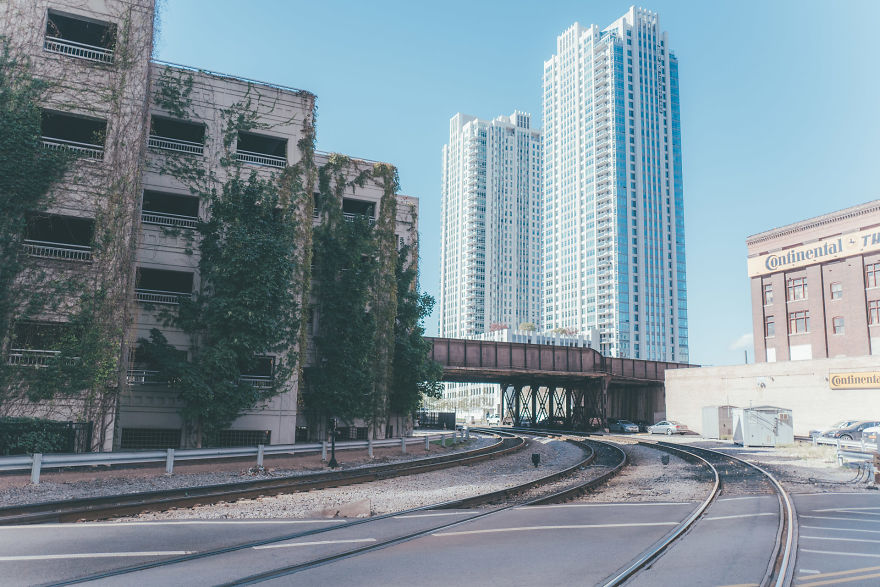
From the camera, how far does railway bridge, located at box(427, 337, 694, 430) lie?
184 ft

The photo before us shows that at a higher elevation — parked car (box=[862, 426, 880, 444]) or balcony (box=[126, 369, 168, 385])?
balcony (box=[126, 369, 168, 385])

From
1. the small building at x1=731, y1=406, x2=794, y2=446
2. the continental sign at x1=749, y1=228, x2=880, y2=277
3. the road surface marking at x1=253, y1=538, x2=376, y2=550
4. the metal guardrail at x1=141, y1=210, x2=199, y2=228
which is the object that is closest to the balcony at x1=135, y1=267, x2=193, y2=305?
the metal guardrail at x1=141, y1=210, x2=199, y2=228

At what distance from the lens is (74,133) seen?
2856 cm

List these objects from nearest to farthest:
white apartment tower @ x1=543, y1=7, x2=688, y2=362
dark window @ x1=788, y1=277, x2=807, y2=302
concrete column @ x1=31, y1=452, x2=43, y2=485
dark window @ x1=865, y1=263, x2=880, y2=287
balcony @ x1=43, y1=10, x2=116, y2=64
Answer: concrete column @ x1=31, y1=452, x2=43, y2=485, balcony @ x1=43, y1=10, x2=116, y2=64, dark window @ x1=865, y1=263, x2=880, y2=287, dark window @ x1=788, y1=277, x2=807, y2=302, white apartment tower @ x1=543, y1=7, x2=688, y2=362

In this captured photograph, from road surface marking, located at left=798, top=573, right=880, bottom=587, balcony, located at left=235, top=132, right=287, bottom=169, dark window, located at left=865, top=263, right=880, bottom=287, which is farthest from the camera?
dark window, located at left=865, top=263, right=880, bottom=287

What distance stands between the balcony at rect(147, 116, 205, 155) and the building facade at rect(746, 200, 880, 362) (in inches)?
2125

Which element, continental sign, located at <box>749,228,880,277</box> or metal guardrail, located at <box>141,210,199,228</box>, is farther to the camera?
continental sign, located at <box>749,228,880,277</box>

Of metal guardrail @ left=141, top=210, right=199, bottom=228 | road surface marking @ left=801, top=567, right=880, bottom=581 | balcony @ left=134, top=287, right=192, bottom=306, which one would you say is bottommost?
road surface marking @ left=801, top=567, right=880, bottom=581

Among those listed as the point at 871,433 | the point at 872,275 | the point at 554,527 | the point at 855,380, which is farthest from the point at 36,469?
the point at 872,275

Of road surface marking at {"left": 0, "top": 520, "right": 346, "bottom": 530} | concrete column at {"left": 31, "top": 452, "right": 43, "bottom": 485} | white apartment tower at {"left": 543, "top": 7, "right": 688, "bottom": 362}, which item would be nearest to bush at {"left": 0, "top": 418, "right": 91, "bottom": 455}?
concrete column at {"left": 31, "top": 452, "right": 43, "bottom": 485}

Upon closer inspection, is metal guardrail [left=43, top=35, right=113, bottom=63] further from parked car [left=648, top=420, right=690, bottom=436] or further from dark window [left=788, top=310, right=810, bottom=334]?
dark window [left=788, top=310, right=810, bottom=334]

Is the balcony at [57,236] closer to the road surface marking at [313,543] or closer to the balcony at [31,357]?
the balcony at [31,357]

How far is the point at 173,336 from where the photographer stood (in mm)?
28844

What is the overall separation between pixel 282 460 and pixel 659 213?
17230 centimetres
